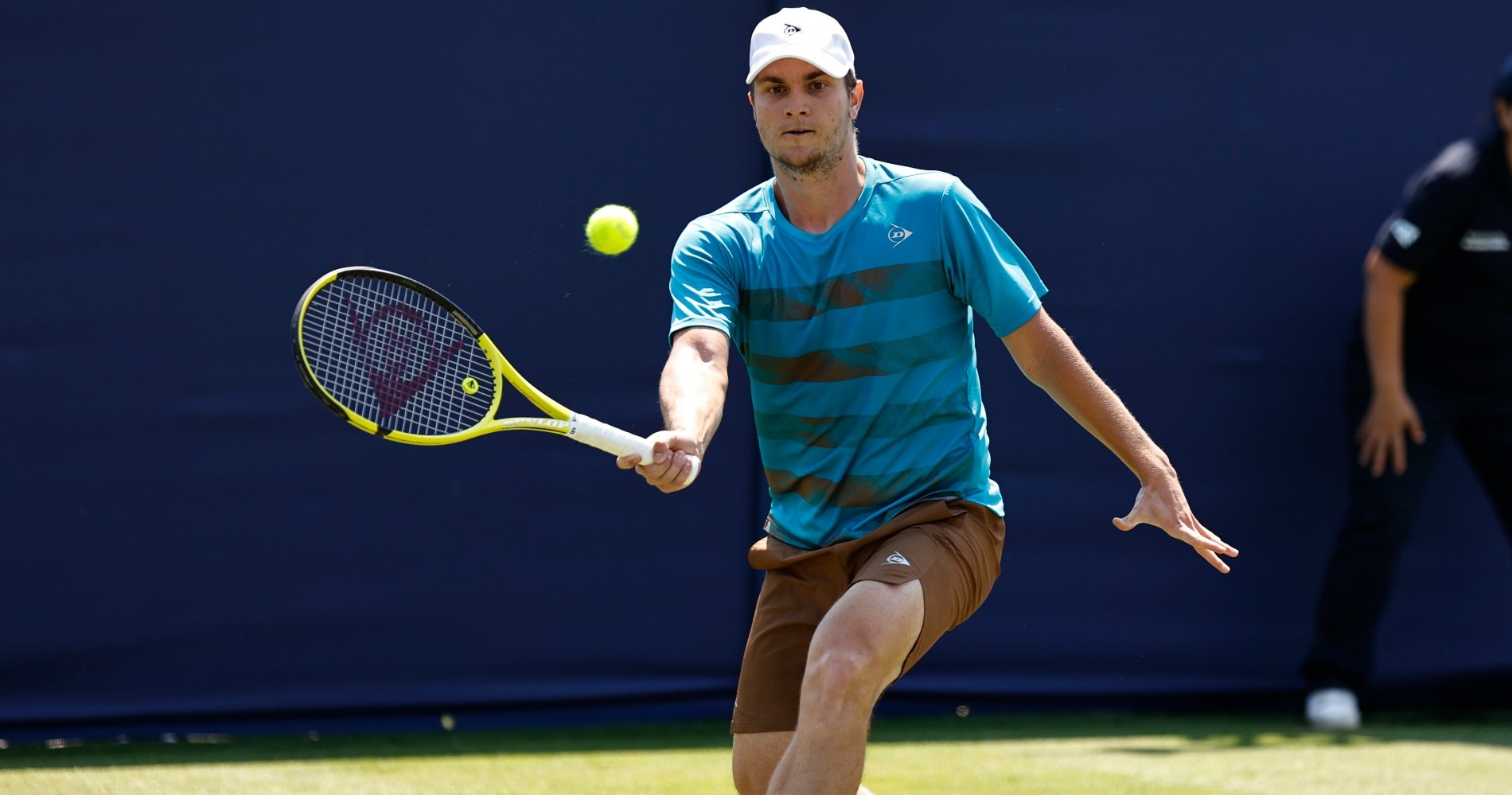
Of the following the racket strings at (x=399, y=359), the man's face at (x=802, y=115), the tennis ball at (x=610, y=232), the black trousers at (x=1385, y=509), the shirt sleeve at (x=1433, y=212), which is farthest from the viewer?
the black trousers at (x=1385, y=509)

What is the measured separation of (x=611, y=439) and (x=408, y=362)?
69 centimetres

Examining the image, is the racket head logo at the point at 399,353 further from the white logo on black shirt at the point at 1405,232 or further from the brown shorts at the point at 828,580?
the white logo on black shirt at the point at 1405,232

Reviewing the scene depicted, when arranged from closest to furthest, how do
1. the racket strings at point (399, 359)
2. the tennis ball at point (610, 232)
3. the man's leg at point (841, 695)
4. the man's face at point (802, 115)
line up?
the man's leg at point (841, 695), the man's face at point (802, 115), the racket strings at point (399, 359), the tennis ball at point (610, 232)

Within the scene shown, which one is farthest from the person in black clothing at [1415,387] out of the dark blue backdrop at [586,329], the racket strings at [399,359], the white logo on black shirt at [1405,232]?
the racket strings at [399,359]

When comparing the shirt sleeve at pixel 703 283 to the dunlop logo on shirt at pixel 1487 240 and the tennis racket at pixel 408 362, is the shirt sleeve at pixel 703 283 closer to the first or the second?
the tennis racket at pixel 408 362

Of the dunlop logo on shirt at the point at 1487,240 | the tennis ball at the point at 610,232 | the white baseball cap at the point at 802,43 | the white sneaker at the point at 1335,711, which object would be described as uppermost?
the white baseball cap at the point at 802,43

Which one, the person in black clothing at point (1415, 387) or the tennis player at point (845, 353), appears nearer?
the tennis player at point (845, 353)

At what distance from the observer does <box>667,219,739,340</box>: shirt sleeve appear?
2.94 m

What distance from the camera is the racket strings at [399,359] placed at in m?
3.23

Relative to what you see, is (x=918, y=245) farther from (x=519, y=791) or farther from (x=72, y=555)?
(x=72, y=555)

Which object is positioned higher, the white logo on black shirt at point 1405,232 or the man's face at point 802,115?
the man's face at point 802,115

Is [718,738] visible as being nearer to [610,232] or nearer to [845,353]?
[610,232]

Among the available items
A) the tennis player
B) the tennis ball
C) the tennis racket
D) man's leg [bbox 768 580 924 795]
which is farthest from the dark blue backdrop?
man's leg [bbox 768 580 924 795]

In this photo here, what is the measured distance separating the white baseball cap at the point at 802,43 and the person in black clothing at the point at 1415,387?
2.54 metres
